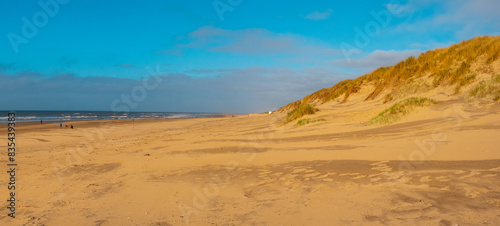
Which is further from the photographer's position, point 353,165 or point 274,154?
point 274,154

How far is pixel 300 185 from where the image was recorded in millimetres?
5754

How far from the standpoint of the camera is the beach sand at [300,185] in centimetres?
420

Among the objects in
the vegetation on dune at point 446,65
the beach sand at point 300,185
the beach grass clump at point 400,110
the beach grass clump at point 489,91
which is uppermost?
the vegetation on dune at point 446,65

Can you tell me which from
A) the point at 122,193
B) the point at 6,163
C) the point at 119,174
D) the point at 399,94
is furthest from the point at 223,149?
the point at 399,94

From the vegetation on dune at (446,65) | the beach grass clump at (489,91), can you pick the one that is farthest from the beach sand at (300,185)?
the vegetation on dune at (446,65)

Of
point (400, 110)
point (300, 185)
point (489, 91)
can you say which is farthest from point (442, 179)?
point (489, 91)

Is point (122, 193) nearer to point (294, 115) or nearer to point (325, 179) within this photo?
point (325, 179)

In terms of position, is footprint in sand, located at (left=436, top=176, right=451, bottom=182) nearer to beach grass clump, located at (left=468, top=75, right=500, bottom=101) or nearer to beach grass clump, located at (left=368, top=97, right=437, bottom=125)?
beach grass clump, located at (left=368, top=97, right=437, bottom=125)

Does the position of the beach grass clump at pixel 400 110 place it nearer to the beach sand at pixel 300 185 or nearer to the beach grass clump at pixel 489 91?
the beach grass clump at pixel 489 91

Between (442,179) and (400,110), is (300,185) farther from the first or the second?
(400,110)

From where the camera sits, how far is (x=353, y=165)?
6.66m

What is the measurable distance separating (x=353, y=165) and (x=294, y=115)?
1508 cm

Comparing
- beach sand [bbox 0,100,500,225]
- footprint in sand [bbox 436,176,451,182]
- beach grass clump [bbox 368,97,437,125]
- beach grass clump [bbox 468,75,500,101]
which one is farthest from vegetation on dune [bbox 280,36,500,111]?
footprint in sand [bbox 436,176,451,182]

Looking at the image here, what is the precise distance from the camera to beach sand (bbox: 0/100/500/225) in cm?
420
